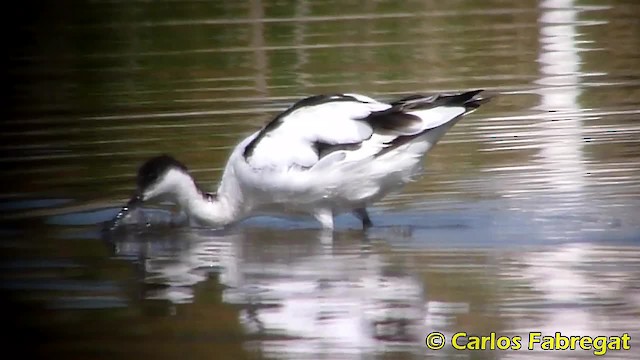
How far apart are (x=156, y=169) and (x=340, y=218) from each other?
47.3 inches

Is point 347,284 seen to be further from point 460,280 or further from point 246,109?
point 246,109

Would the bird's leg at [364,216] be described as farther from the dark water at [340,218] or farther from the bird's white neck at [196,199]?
the bird's white neck at [196,199]

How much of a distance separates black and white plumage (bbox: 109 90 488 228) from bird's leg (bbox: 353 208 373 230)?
16cm

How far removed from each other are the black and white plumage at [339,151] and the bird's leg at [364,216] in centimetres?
16

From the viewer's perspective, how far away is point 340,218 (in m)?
9.84

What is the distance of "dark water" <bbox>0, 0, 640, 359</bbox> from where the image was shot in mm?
7543

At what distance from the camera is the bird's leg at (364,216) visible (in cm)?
926

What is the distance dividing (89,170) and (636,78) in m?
4.62

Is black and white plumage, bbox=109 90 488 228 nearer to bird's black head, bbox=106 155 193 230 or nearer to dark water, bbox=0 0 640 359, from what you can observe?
dark water, bbox=0 0 640 359

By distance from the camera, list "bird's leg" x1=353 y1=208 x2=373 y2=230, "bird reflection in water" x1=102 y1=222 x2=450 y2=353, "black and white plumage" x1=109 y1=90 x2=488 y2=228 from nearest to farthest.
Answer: "bird reflection in water" x1=102 y1=222 x2=450 y2=353, "black and white plumage" x1=109 y1=90 x2=488 y2=228, "bird's leg" x1=353 y1=208 x2=373 y2=230

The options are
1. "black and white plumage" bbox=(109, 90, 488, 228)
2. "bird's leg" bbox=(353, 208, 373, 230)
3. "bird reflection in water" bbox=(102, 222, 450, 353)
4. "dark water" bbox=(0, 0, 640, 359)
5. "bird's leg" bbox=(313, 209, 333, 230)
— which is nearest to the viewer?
"bird reflection in water" bbox=(102, 222, 450, 353)

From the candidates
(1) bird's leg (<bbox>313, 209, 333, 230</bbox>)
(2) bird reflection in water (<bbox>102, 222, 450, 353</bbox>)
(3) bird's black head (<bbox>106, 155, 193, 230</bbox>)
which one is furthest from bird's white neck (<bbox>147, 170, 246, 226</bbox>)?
(1) bird's leg (<bbox>313, 209, 333, 230</bbox>)

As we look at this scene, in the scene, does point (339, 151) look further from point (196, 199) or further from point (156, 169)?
point (156, 169)

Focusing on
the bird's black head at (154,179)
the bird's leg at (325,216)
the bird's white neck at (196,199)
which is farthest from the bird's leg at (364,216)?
the bird's black head at (154,179)
